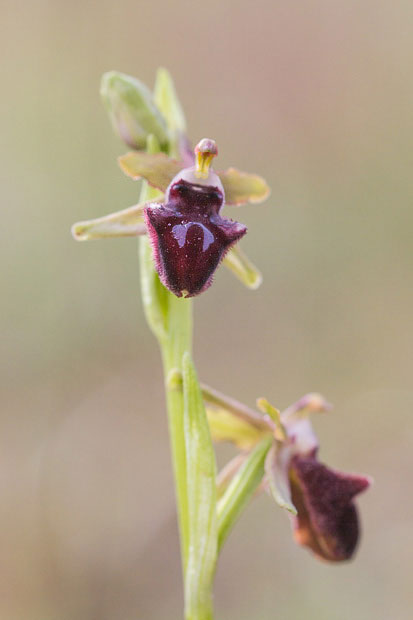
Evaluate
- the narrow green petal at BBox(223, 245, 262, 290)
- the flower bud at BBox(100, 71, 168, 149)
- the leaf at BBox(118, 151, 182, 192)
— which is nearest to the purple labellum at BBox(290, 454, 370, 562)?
the narrow green petal at BBox(223, 245, 262, 290)

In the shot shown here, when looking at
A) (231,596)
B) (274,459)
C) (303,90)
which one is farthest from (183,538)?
(303,90)

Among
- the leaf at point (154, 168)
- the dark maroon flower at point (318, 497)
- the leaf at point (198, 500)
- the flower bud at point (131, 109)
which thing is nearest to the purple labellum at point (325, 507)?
the dark maroon flower at point (318, 497)

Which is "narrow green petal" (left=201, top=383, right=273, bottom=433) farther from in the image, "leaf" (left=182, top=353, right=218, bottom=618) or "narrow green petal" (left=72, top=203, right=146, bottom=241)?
"narrow green petal" (left=72, top=203, right=146, bottom=241)

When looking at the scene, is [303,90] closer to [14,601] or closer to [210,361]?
[210,361]

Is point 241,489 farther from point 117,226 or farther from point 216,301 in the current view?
point 216,301

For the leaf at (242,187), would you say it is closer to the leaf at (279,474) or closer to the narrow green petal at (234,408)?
the narrow green petal at (234,408)
